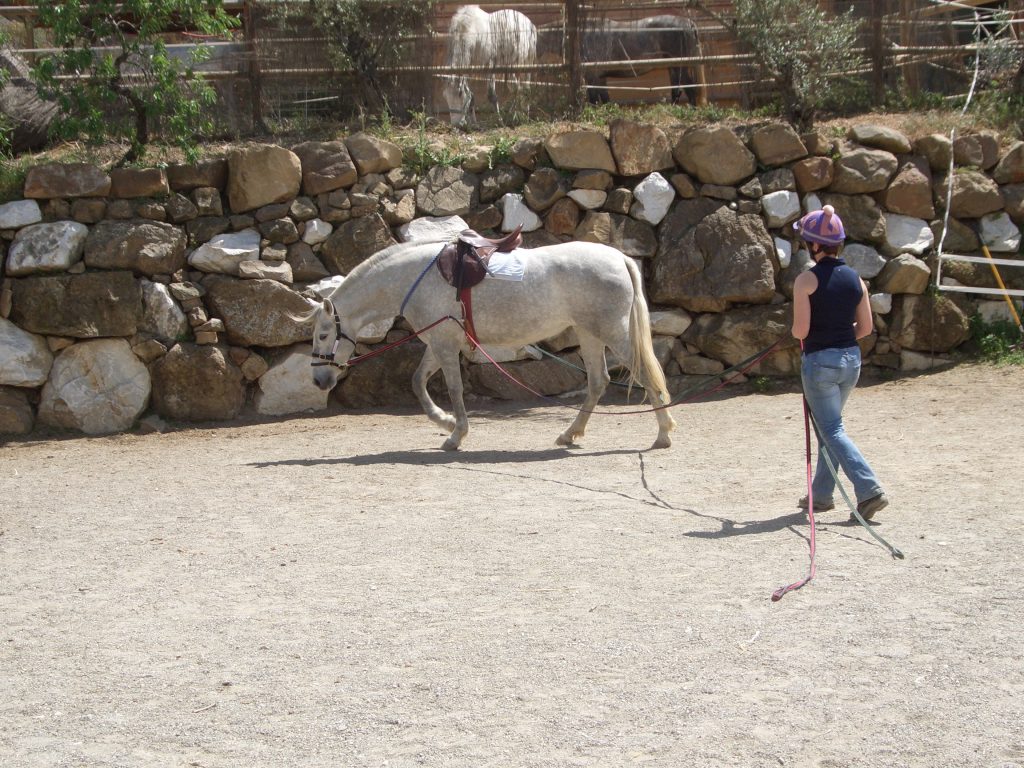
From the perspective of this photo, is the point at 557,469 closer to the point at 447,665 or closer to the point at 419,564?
the point at 419,564

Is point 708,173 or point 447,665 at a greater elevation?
point 708,173

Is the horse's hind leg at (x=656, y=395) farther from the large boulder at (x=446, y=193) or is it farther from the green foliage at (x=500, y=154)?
the green foliage at (x=500, y=154)

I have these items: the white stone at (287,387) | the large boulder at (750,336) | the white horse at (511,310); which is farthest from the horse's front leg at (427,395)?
the large boulder at (750,336)

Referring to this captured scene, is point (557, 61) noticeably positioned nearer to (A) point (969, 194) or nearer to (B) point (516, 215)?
(B) point (516, 215)

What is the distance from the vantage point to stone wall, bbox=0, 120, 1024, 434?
30.6ft

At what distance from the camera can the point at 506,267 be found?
774 centimetres

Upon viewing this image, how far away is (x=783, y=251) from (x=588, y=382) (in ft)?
9.99

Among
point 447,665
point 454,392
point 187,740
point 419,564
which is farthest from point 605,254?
point 187,740

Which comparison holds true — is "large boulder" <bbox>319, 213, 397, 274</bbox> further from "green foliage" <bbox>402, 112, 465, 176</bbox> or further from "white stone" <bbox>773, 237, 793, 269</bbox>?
"white stone" <bbox>773, 237, 793, 269</bbox>

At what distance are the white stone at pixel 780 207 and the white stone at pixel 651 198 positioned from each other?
907 millimetres

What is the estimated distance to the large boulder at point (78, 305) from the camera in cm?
920

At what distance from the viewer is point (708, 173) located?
397 inches

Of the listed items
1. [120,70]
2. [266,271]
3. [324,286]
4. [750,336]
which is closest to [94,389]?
[266,271]

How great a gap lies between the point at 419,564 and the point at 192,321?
536 centimetres
